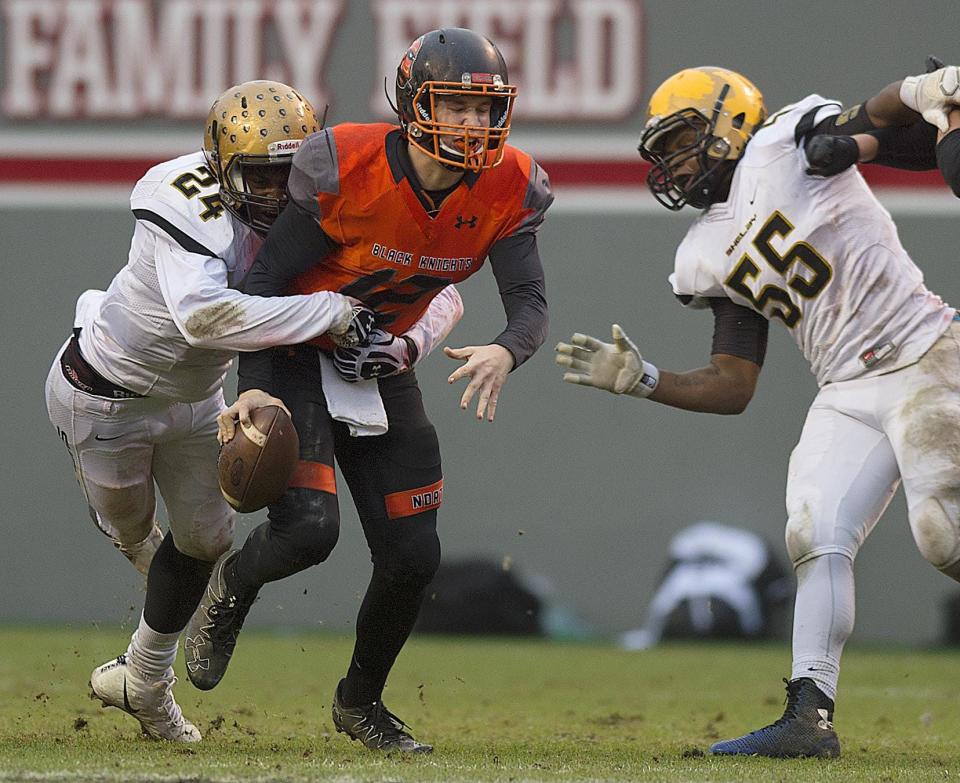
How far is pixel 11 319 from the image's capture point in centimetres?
991

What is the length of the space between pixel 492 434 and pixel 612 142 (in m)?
1.99

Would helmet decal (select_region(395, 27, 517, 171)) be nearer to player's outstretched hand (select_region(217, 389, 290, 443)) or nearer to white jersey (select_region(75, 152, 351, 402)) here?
white jersey (select_region(75, 152, 351, 402))

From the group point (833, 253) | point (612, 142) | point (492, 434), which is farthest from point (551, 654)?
point (833, 253)

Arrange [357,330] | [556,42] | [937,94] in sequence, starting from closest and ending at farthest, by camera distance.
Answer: [357,330], [937,94], [556,42]

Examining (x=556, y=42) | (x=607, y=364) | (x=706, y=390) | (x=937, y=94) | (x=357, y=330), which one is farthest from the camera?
(x=556, y=42)

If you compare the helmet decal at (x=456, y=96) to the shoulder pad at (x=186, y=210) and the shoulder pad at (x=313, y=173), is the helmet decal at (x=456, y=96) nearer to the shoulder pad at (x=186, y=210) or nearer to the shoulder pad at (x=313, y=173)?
the shoulder pad at (x=313, y=173)

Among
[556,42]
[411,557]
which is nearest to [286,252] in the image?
[411,557]

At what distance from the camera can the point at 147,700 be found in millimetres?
4586

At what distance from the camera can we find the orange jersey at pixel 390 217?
4.07 metres

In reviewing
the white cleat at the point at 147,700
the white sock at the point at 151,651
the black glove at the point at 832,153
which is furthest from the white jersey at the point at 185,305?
the black glove at the point at 832,153

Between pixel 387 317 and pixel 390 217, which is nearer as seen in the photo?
pixel 390 217

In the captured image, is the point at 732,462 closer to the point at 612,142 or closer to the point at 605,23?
the point at 612,142

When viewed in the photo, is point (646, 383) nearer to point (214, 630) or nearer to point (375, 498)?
point (375, 498)

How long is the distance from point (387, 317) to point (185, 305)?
0.61 meters
